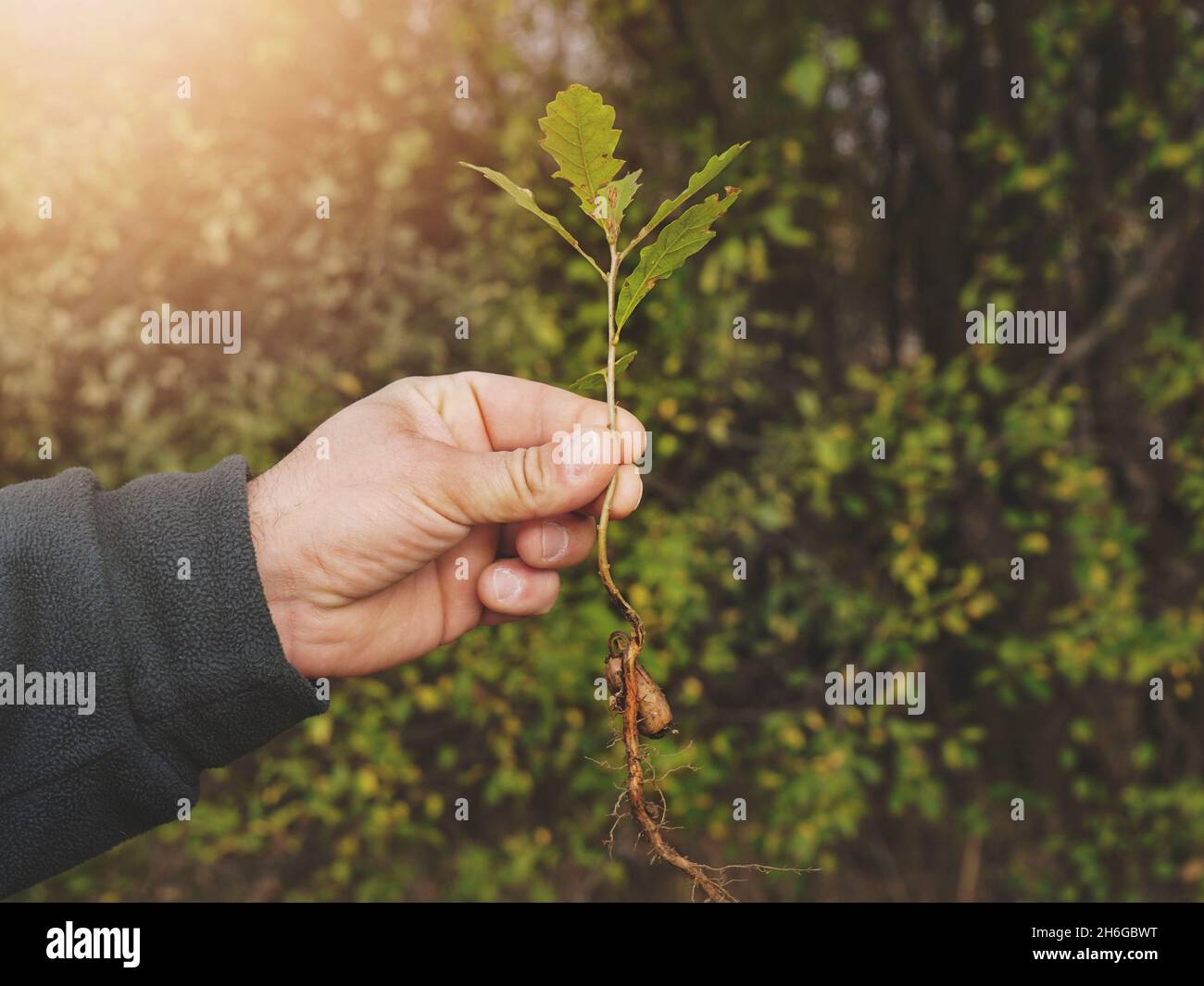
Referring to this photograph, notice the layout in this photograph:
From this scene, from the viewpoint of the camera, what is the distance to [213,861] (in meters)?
3.21

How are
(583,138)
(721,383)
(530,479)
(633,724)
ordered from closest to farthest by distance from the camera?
1. (583,138)
2. (633,724)
3. (530,479)
4. (721,383)

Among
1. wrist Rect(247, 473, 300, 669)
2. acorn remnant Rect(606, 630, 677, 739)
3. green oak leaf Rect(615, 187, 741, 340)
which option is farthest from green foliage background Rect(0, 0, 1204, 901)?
green oak leaf Rect(615, 187, 741, 340)

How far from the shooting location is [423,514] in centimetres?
148

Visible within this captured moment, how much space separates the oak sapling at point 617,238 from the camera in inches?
44.7

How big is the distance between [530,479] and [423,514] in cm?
18

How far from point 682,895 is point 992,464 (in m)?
1.61

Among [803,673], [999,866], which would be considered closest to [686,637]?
[803,673]

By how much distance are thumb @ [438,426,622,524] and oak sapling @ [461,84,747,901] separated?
91mm

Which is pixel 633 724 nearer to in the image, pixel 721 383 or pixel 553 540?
pixel 553 540

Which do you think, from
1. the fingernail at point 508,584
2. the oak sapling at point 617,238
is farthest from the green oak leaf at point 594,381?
the fingernail at point 508,584

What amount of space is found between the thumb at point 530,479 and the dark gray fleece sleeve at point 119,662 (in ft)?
0.99

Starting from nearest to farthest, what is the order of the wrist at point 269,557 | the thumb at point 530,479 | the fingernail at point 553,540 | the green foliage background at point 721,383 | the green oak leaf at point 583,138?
the green oak leaf at point 583,138
the thumb at point 530,479
the wrist at point 269,557
the fingernail at point 553,540
the green foliage background at point 721,383

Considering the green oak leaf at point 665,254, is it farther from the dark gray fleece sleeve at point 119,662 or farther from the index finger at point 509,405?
the dark gray fleece sleeve at point 119,662

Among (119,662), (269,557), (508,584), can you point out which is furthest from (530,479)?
(119,662)
